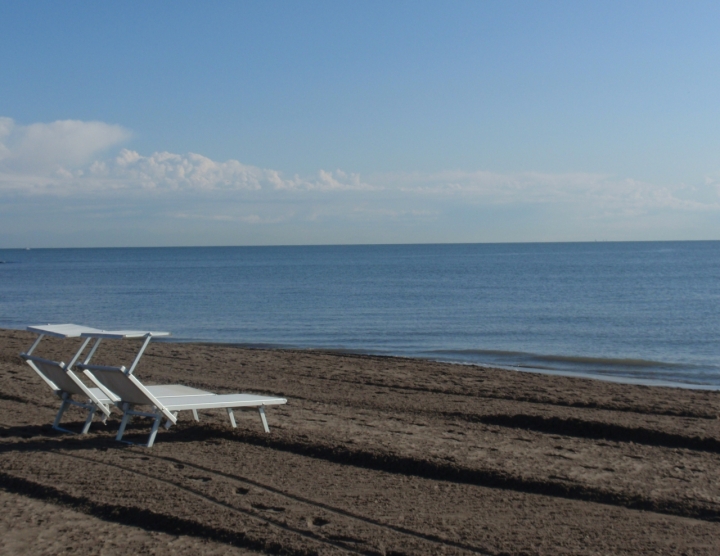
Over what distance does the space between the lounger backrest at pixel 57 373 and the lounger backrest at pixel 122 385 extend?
0.36 metres

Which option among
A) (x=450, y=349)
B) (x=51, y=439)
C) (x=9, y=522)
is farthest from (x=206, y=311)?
(x=9, y=522)

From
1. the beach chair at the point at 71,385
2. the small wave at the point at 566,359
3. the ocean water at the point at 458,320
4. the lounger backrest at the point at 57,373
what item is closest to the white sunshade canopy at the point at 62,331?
the beach chair at the point at 71,385

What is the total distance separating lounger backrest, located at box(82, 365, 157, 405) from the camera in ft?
21.6

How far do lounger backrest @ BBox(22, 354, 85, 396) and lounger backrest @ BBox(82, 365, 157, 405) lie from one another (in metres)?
0.36

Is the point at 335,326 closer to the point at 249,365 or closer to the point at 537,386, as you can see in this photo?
the point at 249,365

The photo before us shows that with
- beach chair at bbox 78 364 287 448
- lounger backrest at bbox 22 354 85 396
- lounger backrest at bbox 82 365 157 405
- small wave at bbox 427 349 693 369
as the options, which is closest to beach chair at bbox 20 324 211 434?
lounger backrest at bbox 22 354 85 396

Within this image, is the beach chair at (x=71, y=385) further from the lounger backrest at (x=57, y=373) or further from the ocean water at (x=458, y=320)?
the ocean water at (x=458, y=320)

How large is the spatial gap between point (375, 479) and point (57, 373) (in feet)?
12.1

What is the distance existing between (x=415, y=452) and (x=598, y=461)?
1.73 metres

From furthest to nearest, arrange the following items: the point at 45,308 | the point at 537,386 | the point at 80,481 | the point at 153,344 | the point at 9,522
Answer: the point at 45,308 → the point at 153,344 → the point at 537,386 → the point at 80,481 → the point at 9,522

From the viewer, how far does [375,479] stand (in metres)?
6.00

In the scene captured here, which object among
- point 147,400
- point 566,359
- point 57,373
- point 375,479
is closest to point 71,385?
point 57,373

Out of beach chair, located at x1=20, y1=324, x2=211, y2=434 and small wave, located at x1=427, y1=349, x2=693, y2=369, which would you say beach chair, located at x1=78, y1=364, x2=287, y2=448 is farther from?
small wave, located at x1=427, y1=349, x2=693, y2=369

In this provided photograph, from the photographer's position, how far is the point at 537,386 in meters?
12.3
